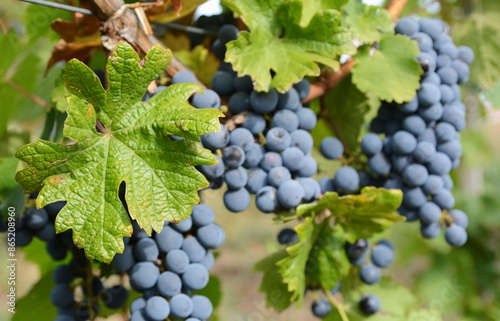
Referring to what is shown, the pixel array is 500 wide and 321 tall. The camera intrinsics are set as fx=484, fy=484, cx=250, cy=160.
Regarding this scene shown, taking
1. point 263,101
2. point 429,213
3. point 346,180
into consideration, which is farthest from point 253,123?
point 429,213

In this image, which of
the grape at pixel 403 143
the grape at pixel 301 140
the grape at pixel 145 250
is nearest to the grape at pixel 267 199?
the grape at pixel 301 140

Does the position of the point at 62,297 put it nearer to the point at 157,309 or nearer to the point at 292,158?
the point at 157,309

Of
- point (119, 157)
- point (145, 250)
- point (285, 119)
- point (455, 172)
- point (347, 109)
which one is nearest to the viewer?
point (119, 157)

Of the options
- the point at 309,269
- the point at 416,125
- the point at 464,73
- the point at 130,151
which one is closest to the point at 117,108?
the point at 130,151

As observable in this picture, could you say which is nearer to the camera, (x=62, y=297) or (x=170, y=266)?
(x=170, y=266)

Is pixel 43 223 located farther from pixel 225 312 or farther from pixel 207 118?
pixel 225 312

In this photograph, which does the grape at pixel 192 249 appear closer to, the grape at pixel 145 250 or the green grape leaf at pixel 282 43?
the grape at pixel 145 250

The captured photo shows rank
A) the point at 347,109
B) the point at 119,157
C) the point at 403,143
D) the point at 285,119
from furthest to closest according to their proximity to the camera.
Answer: the point at 347,109
the point at 403,143
the point at 285,119
the point at 119,157
